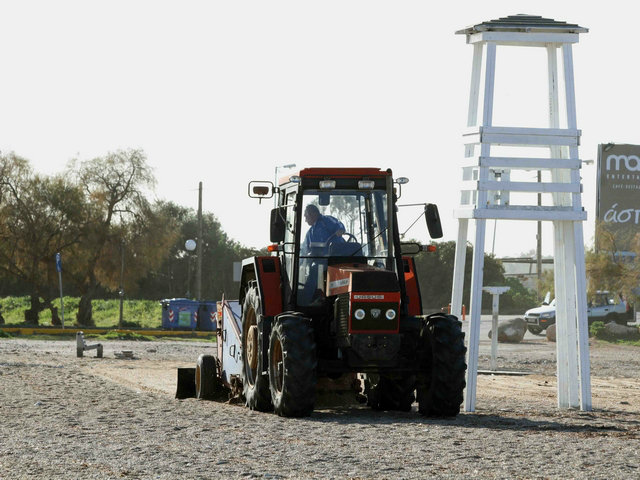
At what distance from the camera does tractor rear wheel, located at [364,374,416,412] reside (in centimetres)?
1394

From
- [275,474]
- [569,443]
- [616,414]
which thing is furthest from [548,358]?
[275,474]

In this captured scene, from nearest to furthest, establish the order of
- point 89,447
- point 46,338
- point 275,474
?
point 275,474, point 89,447, point 46,338

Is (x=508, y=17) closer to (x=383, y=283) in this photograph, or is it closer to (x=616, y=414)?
(x=383, y=283)

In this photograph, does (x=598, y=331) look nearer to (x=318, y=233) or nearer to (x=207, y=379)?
(x=207, y=379)

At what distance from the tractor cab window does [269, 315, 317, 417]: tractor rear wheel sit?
985mm

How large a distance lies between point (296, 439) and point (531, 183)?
17.9ft

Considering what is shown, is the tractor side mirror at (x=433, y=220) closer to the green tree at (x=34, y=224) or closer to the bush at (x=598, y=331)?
the bush at (x=598, y=331)

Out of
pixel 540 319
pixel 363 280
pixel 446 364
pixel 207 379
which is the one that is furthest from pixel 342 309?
pixel 540 319

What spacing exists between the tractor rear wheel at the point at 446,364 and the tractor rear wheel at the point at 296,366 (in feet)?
4.33

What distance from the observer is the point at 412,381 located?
13.9 meters

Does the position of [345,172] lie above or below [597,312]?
above

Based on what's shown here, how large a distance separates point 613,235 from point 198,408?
41161mm

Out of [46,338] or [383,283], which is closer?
[383,283]

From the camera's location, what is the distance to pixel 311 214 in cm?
1334
